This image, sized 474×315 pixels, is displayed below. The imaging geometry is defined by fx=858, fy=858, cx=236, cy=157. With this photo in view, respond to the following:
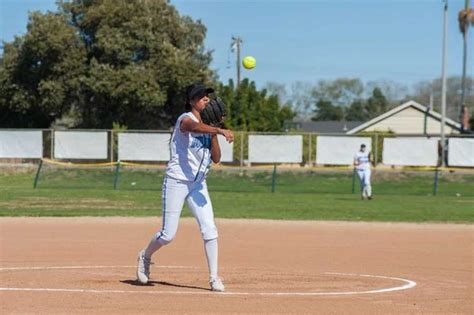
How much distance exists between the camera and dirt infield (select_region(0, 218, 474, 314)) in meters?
8.02

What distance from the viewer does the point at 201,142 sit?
866cm

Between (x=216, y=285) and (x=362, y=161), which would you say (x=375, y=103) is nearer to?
(x=362, y=161)

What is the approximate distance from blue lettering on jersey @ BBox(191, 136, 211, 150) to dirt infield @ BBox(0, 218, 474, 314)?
4.82ft

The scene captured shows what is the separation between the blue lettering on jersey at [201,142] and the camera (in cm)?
866

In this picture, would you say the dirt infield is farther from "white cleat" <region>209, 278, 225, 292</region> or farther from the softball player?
the softball player

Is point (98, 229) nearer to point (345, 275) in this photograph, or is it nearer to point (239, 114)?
point (345, 275)

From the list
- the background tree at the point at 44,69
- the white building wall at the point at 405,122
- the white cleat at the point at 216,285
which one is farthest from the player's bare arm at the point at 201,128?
the white building wall at the point at 405,122

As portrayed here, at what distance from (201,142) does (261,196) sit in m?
19.6

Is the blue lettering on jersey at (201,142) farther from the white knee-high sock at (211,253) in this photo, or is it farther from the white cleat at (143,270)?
the white cleat at (143,270)

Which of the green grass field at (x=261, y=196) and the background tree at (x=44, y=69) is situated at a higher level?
the background tree at (x=44, y=69)

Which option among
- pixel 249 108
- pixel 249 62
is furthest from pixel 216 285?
pixel 249 108

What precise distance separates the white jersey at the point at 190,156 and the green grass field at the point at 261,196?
1141 centimetres

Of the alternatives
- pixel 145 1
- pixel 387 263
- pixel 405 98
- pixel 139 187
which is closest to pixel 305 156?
pixel 139 187

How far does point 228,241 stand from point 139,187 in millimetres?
17679
